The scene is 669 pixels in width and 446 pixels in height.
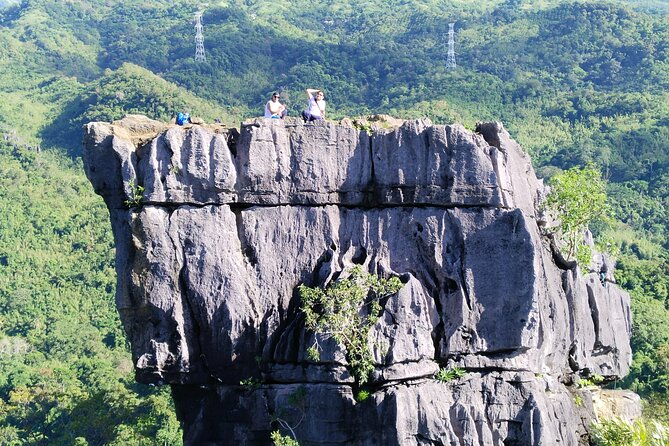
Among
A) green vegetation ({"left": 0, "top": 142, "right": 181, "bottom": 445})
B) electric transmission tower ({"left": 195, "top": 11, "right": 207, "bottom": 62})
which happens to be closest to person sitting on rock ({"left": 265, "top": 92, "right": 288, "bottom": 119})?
green vegetation ({"left": 0, "top": 142, "right": 181, "bottom": 445})

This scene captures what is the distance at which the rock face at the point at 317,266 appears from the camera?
17.5 meters

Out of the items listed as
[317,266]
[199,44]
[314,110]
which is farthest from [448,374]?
[199,44]

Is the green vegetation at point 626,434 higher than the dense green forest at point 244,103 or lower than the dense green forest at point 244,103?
lower

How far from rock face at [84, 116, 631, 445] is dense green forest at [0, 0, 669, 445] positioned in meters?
5.32

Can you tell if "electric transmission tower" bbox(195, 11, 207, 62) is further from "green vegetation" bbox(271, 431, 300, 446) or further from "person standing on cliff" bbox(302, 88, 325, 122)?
"green vegetation" bbox(271, 431, 300, 446)

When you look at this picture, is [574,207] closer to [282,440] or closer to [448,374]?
[448,374]

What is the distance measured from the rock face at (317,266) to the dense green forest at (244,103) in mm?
5317

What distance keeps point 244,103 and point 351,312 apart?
7023cm

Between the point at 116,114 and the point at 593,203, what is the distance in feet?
173

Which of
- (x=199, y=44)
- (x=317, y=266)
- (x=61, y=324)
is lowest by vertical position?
(x=317, y=266)

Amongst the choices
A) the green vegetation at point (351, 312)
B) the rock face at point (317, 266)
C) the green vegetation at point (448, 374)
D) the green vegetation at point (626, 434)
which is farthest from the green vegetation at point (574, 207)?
the green vegetation at point (351, 312)

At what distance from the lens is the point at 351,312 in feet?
56.5

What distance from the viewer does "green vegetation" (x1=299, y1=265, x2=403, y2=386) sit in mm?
17094

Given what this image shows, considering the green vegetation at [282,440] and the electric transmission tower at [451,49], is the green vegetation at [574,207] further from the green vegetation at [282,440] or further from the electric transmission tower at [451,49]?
the electric transmission tower at [451,49]
